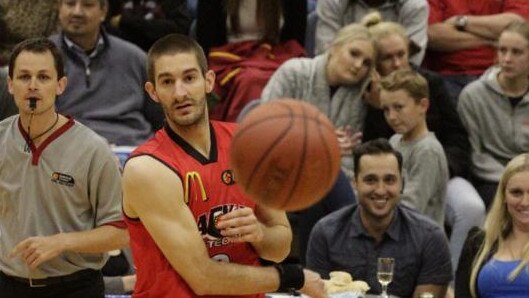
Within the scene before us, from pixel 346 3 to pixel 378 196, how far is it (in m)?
2.30

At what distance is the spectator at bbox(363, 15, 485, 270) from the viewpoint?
307 inches

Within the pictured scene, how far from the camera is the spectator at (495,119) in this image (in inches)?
313

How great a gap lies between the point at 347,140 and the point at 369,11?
124 centimetres

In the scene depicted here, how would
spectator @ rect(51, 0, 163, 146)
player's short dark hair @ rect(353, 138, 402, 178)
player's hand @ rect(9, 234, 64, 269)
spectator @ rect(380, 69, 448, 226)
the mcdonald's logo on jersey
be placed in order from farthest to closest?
spectator @ rect(51, 0, 163, 146)
spectator @ rect(380, 69, 448, 226)
player's short dark hair @ rect(353, 138, 402, 178)
player's hand @ rect(9, 234, 64, 269)
the mcdonald's logo on jersey

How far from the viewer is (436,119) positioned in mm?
7949

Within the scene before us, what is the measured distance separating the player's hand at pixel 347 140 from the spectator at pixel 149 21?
180 cm

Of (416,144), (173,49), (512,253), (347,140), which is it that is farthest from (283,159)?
(347,140)

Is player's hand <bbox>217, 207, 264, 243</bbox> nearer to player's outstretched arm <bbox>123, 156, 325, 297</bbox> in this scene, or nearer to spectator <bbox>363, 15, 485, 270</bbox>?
player's outstretched arm <bbox>123, 156, 325, 297</bbox>

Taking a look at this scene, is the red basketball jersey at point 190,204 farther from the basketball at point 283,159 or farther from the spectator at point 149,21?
the spectator at point 149,21

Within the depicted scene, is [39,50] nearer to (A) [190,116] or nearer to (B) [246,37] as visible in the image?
(A) [190,116]

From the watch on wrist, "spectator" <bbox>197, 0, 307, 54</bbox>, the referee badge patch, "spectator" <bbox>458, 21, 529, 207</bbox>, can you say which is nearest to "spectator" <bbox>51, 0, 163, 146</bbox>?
"spectator" <bbox>197, 0, 307, 54</bbox>

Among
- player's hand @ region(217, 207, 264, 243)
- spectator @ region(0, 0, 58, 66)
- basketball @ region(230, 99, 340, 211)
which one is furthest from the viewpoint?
spectator @ region(0, 0, 58, 66)

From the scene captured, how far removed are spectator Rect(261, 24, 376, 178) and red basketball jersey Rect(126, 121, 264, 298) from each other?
3.38 m

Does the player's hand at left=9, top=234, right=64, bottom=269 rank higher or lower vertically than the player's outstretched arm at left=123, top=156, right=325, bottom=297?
lower
